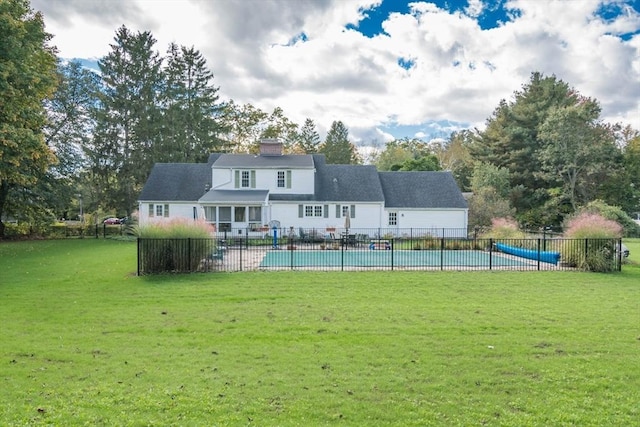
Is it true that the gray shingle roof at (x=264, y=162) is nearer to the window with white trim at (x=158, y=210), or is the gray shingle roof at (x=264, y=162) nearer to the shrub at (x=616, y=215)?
the window with white trim at (x=158, y=210)

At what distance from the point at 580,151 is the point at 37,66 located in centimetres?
4178

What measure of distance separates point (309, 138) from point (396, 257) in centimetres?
4475

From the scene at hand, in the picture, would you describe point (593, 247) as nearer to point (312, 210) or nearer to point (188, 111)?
point (312, 210)

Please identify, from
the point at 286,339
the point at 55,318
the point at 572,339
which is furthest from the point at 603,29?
the point at 55,318

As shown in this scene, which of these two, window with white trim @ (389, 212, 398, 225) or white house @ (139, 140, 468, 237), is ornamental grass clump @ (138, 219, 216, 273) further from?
window with white trim @ (389, 212, 398, 225)

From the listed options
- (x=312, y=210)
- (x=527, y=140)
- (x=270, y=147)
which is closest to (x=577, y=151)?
(x=527, y=140)

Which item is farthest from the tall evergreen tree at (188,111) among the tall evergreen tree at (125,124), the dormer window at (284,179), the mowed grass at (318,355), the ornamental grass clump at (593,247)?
the ornamental grass clump at (593,247)

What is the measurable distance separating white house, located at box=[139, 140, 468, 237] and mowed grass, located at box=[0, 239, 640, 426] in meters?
18.2

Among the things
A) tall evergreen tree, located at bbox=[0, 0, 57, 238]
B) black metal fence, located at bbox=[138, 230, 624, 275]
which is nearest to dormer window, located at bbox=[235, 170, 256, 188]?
black metal fence, located at bbox=[138, 230, 624, 275]

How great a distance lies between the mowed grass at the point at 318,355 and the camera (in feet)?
14.4

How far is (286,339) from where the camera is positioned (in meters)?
6.80

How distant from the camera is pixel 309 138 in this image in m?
61.0

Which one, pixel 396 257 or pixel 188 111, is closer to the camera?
pixel 396 257

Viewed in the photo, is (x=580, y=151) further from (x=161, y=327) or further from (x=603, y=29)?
(x=161, y=327)
